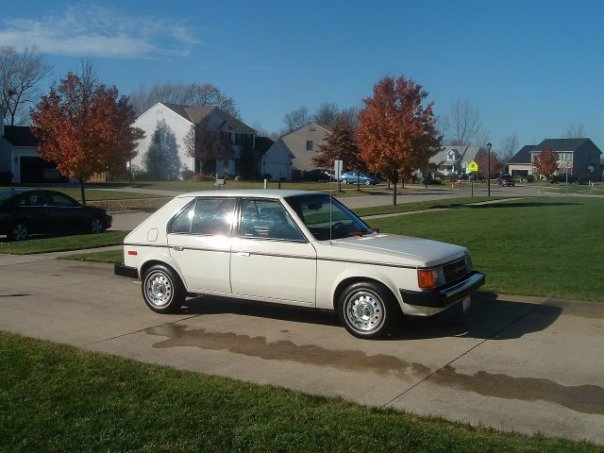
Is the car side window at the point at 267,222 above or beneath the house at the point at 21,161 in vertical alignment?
beneath

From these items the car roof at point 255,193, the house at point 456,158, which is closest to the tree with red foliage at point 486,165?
the house at point 456,158

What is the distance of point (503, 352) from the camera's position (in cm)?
648

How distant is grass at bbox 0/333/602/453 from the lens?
4.11m

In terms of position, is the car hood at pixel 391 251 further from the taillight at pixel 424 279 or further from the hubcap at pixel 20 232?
the hubcap at pixel 20 232

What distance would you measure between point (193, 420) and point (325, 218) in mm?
3704

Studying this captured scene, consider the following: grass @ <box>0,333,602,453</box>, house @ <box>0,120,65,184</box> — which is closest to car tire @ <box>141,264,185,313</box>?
grass @ <box>0,333,602,453</box>

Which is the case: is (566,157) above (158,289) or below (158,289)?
above

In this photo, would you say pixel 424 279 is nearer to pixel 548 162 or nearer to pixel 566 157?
pixel 548 162

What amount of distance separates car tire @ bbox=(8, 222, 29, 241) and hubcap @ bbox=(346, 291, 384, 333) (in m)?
14.0

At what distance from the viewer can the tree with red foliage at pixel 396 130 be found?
31.6 metres

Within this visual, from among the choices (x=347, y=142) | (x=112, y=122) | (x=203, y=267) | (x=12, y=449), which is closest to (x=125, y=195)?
(x=112, y=122)

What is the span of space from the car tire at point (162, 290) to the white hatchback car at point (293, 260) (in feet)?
0.04

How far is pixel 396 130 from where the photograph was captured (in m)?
31.5

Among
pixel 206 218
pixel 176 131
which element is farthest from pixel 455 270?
pixel 176 131
